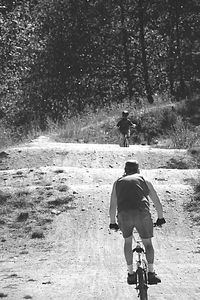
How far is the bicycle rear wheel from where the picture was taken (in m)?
7.40

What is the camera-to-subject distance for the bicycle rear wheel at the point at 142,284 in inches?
291

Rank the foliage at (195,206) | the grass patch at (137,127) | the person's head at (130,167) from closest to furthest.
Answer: the person's head at (130,167) < the foliage at (195,206) < the grass patch at (137,127)

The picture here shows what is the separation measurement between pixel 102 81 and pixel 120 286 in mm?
29462

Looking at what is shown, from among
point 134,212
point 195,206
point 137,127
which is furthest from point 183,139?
point 134,212

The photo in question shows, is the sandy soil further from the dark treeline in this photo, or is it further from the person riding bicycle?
the dark treeline

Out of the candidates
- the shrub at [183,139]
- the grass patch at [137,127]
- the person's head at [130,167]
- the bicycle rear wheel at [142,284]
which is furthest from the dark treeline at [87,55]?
the bicycle rear wheel at [142,284]

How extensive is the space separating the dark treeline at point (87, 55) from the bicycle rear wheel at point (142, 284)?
27676 millimetres

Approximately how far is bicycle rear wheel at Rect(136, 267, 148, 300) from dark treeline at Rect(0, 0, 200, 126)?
1090 inches

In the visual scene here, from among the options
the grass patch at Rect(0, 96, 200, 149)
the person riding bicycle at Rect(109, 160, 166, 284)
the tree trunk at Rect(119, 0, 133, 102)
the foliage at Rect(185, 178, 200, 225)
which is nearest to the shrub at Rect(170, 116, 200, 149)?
the grass patch at Rect(0, 96, 200, 149)

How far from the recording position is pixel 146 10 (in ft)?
114

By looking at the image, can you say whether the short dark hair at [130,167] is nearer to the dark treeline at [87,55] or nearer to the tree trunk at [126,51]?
the tree trunk at [126,51]

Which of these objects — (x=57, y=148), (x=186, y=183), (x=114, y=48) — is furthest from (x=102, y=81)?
(x=186, y=183)

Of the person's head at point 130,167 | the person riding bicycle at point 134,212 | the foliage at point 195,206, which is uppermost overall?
the person's head at point 130,167

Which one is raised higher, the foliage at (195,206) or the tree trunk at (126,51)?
the tree trunk at (126,51)
